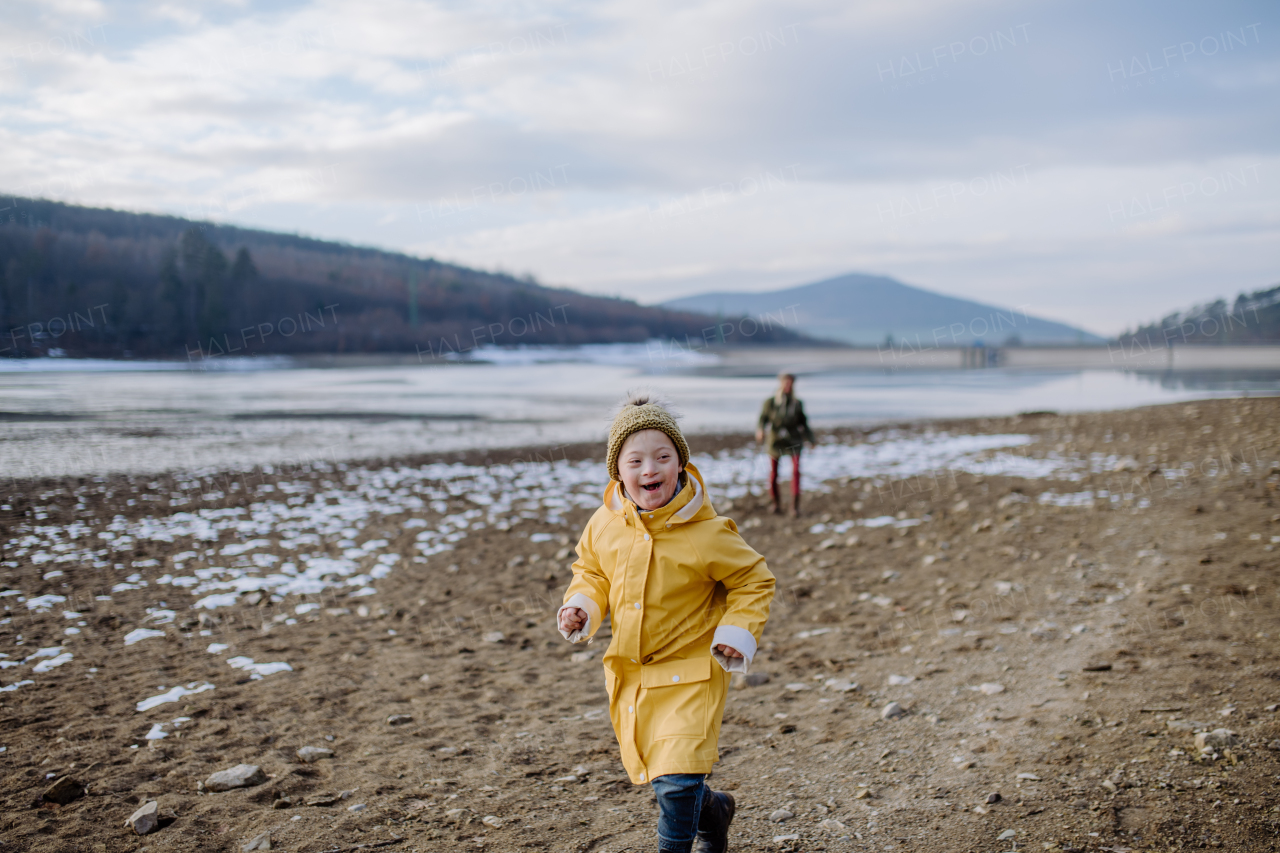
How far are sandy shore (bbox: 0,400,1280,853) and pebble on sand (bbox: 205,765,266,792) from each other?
0.06 meters

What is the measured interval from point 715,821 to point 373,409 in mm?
24288

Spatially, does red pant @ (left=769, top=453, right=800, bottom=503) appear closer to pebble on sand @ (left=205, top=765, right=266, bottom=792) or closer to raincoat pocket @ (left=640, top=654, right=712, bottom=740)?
pebble on sand @ (left=205, top=765, right=266, bottom=792)

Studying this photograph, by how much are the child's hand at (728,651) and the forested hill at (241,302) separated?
7010 cm

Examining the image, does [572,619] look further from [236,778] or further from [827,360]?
[827,360]

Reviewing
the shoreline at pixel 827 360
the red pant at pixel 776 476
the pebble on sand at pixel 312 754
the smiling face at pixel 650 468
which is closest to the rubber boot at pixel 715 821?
the smiling face at pixel 650 468

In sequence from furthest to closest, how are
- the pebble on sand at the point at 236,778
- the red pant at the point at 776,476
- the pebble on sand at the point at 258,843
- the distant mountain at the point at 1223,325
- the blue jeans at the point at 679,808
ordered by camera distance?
the distant mountain at the point at 1223,325, the red pant at the point at 776,476, the pebble on sand at the point at 236,778, the pebble on sand at the point at 258,843, the blue jeans at the point at 679,808

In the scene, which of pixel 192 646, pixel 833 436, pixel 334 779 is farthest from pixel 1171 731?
pixel 833 436

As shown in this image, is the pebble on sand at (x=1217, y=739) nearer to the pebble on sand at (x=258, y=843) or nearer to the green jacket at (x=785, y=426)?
the pebble on sand at (x=258, y=843)

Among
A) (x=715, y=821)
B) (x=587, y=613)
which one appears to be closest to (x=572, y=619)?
(x=587, y=613)

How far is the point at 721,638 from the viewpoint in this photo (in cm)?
280

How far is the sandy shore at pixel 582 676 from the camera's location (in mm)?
3449

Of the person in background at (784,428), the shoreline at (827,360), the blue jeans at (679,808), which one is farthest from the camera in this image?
the shoreline at (827,360)

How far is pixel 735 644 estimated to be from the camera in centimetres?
277

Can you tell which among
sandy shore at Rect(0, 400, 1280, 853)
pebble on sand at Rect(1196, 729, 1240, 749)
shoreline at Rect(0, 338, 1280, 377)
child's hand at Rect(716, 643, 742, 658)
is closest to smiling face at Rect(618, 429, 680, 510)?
child's hand at Rect(716, 643, 742, 658)
